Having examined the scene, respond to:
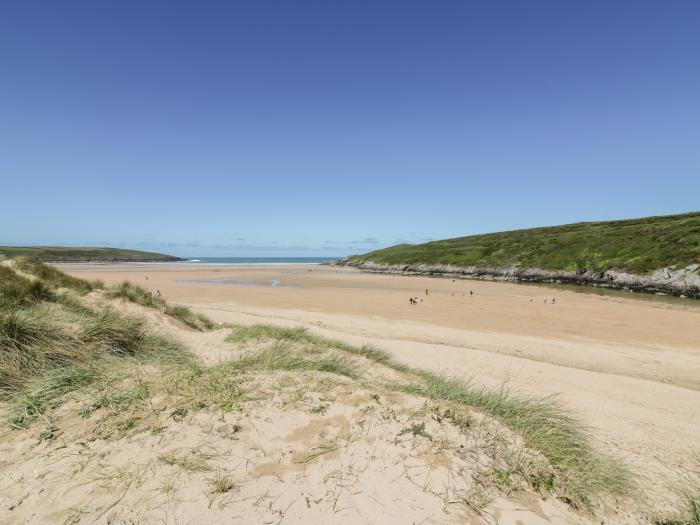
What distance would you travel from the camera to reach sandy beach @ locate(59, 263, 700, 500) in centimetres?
702

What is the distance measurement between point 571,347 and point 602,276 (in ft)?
137

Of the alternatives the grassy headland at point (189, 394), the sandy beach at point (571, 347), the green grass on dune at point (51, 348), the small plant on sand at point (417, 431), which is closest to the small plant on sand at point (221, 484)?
the grassy headland at point (189, 394)

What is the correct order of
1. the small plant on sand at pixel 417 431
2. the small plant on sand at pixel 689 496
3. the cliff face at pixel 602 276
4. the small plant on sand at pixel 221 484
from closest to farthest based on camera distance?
the small plant on sand at pixel 221 484 < the small plant on sand at pixel 689 496 < the small plant on sand at pixel 417 431 < the cliff face at pixel 602 276

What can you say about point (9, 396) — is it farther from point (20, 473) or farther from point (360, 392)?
point (360, 392)

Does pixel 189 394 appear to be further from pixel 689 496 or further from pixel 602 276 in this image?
pixel 602 276

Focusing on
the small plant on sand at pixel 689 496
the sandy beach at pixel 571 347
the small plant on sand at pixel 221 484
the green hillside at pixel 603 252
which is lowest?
the sandy beach at pixel 571 347

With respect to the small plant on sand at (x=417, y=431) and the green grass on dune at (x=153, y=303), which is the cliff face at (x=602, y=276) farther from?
the green grass on dune at (x=153, y=303)

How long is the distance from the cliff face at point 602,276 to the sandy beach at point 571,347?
895cm

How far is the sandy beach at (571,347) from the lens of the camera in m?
7.02

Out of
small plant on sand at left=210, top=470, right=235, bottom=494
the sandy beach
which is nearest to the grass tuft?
the sandy beach

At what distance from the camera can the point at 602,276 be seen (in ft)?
153

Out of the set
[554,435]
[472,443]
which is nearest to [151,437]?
[472,443]

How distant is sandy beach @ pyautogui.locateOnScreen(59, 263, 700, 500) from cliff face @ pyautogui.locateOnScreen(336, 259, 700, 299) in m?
8.95

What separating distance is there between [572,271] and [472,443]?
5834 centimetres
